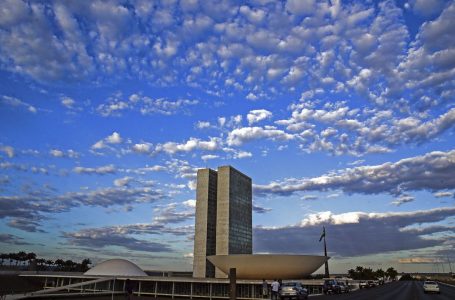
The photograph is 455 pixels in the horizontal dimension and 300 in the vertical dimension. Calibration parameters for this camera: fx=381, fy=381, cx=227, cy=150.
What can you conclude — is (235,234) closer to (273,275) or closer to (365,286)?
(273,275)

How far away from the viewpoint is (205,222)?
184250 millimetres

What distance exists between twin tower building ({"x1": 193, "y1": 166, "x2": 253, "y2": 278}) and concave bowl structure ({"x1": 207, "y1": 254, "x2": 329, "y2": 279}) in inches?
2864

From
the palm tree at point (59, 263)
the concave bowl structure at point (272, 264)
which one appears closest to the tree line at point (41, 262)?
the palm tree at point (59, 263)

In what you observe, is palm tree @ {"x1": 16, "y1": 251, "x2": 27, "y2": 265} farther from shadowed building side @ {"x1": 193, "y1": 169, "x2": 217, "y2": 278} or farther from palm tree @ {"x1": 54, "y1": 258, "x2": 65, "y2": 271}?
shadowed building side @ {"x1": 193, "y1": 169, "x2": 217, "y2": 278}

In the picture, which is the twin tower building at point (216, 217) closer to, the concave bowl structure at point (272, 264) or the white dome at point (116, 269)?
the white dome at point (116, 269)

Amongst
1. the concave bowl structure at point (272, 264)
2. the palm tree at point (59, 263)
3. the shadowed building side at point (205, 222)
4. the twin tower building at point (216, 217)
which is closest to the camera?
the concave bowl structure at point (272, 264)

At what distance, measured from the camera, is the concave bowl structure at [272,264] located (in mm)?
98438

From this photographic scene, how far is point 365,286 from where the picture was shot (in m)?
88.9

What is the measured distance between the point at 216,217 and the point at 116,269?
230ft

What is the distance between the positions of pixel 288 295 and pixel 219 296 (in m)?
62.7

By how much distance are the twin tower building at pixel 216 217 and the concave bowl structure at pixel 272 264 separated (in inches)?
2864

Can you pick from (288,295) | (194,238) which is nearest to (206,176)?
(194,238)

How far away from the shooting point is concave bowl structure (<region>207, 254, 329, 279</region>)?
9844cm

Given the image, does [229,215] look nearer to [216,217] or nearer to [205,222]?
[216,217]
